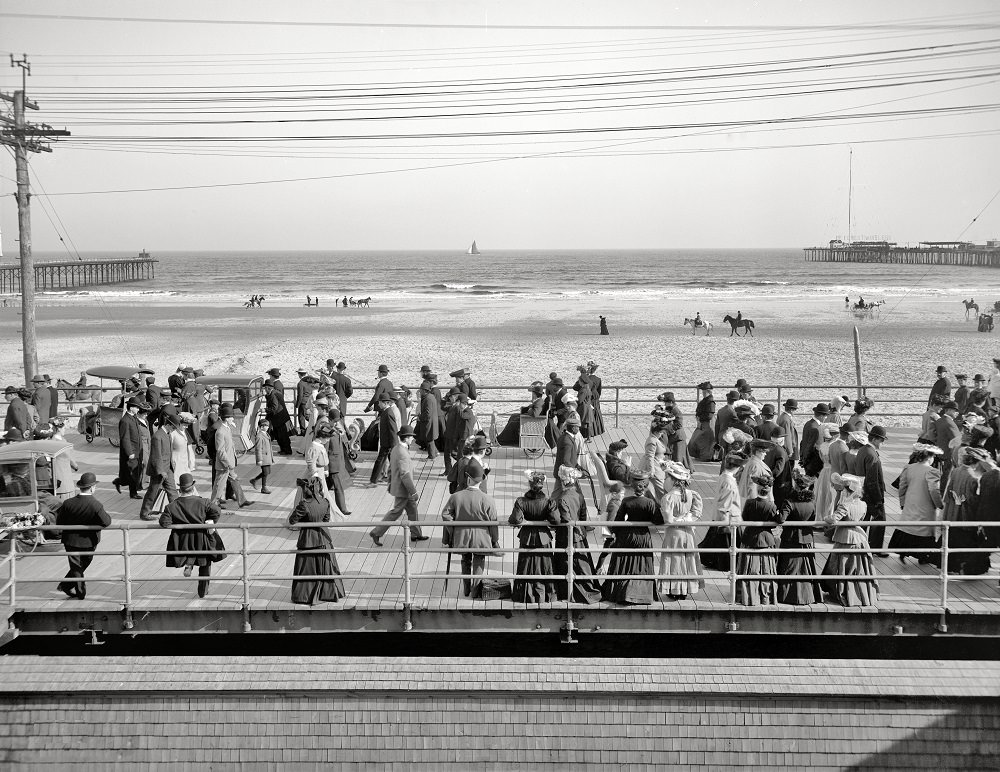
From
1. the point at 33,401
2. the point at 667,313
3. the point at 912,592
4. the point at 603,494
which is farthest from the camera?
the point at 667,313

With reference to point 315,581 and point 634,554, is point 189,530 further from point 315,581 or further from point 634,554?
point 634,554

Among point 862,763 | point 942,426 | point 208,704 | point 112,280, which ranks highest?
point 112,280

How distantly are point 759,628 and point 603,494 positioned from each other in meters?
3.67

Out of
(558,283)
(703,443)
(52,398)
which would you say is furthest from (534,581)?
(558,283)

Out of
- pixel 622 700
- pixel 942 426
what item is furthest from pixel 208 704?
pixel 942 426

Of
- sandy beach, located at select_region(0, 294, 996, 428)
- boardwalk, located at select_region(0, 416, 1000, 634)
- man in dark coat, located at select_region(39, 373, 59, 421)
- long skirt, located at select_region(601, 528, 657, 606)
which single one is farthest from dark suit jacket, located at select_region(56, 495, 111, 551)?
sandy beach, located at select_region(0, 294, 996, 428)

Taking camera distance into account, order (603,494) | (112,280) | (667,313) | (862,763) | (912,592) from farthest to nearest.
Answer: (112,280), (667,313), (603,494), (912,592), (862,763)

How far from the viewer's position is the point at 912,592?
9164mm

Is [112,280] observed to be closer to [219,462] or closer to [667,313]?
[667,313]

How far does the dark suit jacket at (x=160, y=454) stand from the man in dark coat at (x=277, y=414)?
3869 millimetres

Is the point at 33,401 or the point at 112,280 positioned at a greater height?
the point at 112,280

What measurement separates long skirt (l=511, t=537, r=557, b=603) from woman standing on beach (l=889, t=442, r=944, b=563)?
3.73 metres

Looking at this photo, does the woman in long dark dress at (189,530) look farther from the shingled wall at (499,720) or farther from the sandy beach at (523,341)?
the sandy beach at (523,341)

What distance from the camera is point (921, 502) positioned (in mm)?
9812
